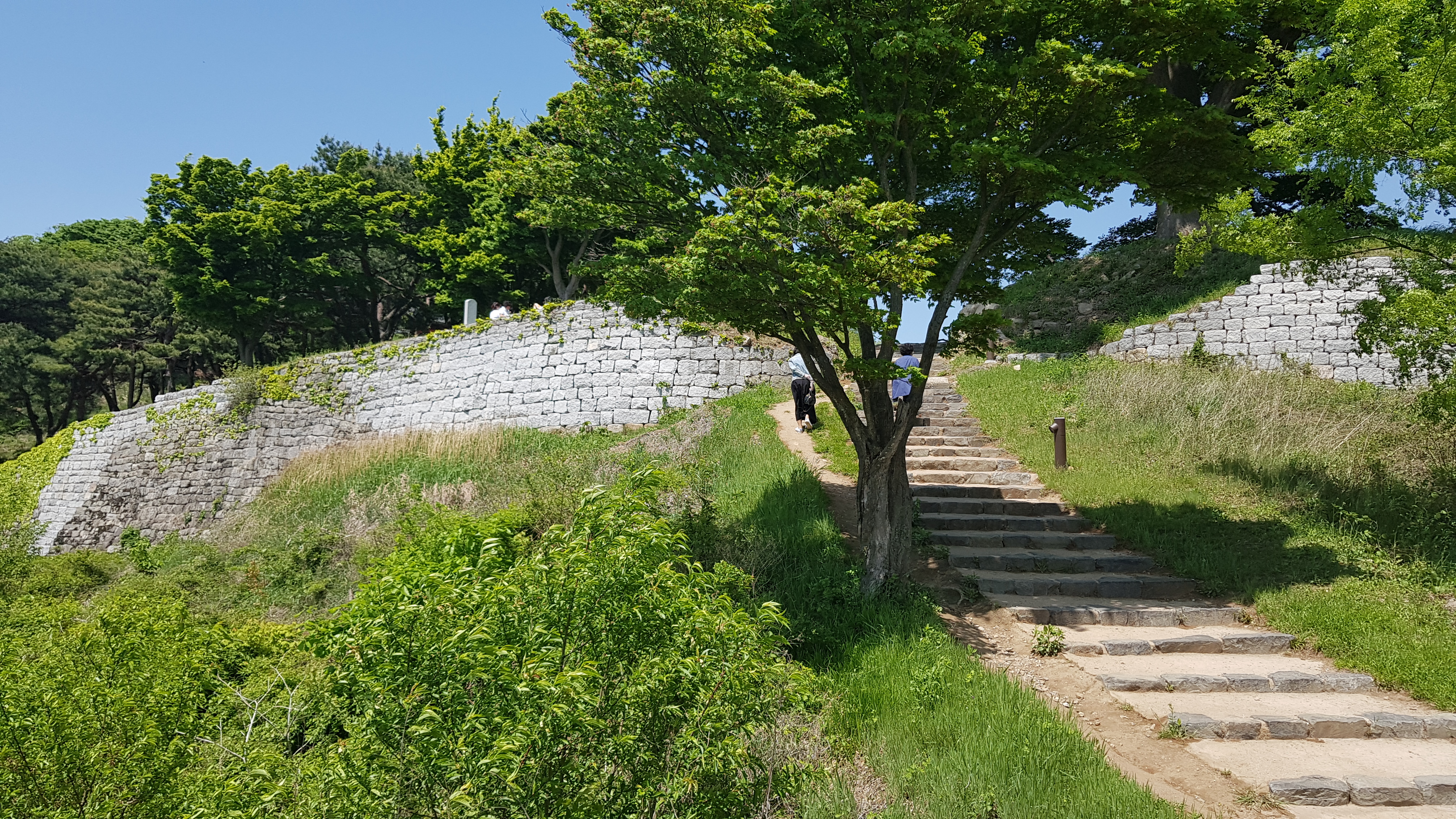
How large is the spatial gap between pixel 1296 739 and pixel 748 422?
30.6 feet

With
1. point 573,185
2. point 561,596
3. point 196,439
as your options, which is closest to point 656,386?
point 573,185

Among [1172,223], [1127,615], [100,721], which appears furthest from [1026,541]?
[1172,223]

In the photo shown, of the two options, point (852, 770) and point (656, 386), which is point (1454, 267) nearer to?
point (852, 770)

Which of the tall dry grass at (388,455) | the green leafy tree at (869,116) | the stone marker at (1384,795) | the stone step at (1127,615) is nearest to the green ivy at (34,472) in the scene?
the tall dry grass at (388,455)

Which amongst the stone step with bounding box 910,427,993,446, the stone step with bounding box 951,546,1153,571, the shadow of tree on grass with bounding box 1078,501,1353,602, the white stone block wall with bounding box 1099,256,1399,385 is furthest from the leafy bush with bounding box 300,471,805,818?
the white stone block wall with bounding box 1099,256,1399,385

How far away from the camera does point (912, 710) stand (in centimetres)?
536

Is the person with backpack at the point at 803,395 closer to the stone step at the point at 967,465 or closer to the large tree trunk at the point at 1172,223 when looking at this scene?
the stone step at the point at 967,465

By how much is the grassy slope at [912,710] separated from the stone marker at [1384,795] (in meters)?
1.40

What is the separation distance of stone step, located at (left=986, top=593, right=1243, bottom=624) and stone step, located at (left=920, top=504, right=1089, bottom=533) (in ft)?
6.35

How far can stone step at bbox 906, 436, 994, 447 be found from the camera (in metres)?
12.4

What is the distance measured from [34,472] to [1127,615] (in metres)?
27.6

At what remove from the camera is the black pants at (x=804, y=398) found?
12.9m

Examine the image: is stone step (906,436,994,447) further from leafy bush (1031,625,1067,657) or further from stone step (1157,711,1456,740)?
stone step (1157,711,1456,740)

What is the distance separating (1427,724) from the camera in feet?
18.2
